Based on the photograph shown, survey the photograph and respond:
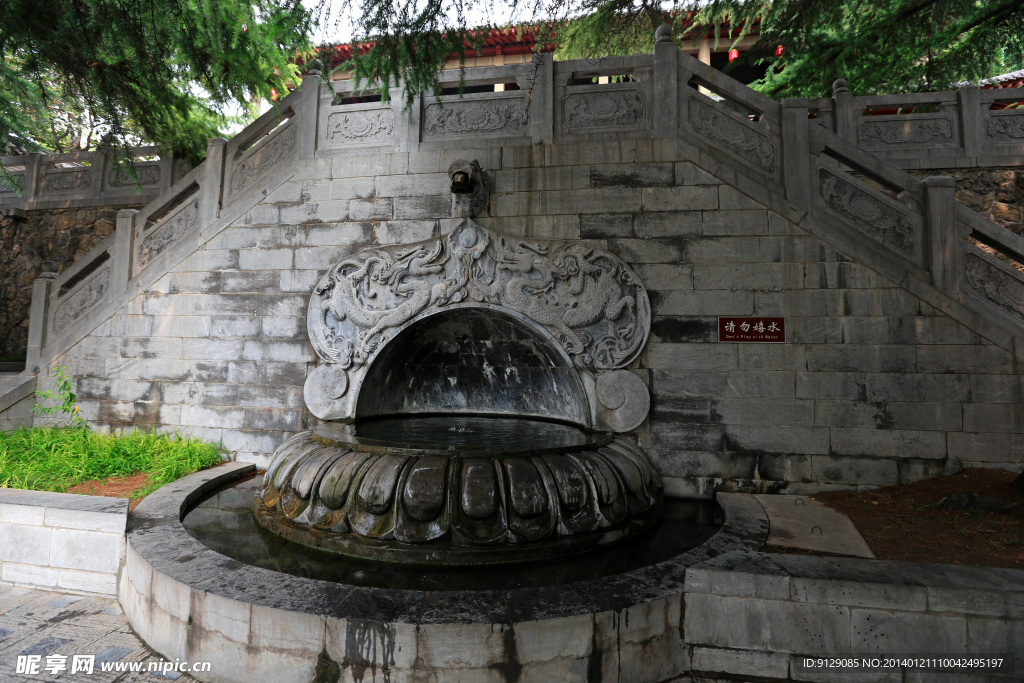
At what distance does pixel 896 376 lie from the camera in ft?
15.8

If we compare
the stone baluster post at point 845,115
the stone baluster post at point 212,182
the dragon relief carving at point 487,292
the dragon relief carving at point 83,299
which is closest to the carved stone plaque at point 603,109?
the dragon relief carving at point 487,292

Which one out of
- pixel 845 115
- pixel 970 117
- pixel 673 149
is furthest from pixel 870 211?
pixel 970 117

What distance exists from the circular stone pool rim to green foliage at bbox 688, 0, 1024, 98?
6.14 metres

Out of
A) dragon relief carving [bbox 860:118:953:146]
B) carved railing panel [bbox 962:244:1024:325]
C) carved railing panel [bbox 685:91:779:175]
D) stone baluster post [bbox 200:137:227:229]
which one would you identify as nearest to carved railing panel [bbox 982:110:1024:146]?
dragon relief carving [bbox 860:118:953:146]

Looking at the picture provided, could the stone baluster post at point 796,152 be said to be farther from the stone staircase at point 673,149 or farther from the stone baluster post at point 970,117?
the stone baluster post at point 970,117

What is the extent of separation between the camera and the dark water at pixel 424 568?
3225 millimetres

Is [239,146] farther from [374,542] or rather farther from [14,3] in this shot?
[374,542]

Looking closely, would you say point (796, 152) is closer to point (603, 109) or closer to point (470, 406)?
point (603, 109)

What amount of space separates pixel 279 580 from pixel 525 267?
368cm

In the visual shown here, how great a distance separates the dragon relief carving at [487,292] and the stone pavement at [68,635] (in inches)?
115

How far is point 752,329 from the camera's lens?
200 inches

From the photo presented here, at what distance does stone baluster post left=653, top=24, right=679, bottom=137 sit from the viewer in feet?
17.8

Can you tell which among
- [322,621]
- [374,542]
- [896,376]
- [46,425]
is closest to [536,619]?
[322,621]

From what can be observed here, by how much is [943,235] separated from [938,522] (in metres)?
2.81
